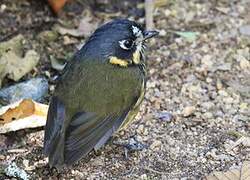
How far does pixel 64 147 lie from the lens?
16.1ft

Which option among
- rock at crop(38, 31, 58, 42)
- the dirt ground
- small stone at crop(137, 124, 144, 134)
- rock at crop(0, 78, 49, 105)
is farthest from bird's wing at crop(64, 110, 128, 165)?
rock at crop(38, 31, 58, 42)

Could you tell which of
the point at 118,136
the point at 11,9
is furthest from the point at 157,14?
the point at 118,136

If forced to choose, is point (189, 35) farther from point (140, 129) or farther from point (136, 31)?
point (136, 31)

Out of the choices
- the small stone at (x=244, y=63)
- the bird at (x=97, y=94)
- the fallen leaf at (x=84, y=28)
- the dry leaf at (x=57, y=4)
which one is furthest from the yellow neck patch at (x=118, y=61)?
the dry leaf at (x=57, y=4)

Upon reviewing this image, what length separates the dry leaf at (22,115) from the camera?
5.55 metres

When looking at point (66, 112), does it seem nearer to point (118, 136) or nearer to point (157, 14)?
point (118, 136)

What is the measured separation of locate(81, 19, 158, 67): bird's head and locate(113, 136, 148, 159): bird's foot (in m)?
0.60

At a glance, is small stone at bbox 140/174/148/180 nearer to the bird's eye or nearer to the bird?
the bird

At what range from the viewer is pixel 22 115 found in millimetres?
5621

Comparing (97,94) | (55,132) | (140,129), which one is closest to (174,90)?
(140,129)

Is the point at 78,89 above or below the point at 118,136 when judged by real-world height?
above

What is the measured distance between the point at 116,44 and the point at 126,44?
9 cm

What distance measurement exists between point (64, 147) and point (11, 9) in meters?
2.46

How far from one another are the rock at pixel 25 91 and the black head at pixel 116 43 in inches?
29.8
